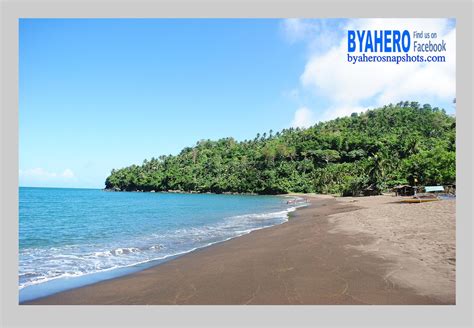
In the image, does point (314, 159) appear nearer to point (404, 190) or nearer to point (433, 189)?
point (404, 190)

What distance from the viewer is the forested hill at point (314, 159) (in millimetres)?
84188

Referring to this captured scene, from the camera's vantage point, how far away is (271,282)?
25.3 feet

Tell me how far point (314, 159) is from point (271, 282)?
4464 inches

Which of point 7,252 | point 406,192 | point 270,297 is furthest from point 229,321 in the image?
point 406,192

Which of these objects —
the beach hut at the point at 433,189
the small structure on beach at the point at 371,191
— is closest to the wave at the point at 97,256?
the beach hut at the point at 433,189

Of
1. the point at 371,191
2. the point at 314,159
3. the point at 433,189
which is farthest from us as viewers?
the point at 314,159

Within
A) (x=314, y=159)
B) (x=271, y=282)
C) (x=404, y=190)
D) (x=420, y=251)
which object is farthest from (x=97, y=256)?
(x=314, y=159)

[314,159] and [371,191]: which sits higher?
[314,159]

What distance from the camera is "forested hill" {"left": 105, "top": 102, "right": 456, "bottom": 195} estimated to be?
84.2 m

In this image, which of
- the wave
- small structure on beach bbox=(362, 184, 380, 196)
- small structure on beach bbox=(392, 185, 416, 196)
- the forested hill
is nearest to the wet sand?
the wave

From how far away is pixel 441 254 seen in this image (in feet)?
30.1

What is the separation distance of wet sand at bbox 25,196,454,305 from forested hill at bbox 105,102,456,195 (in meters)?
57.3

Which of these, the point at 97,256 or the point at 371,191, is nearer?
the point at 97,256

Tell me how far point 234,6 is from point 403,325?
23.0ft
